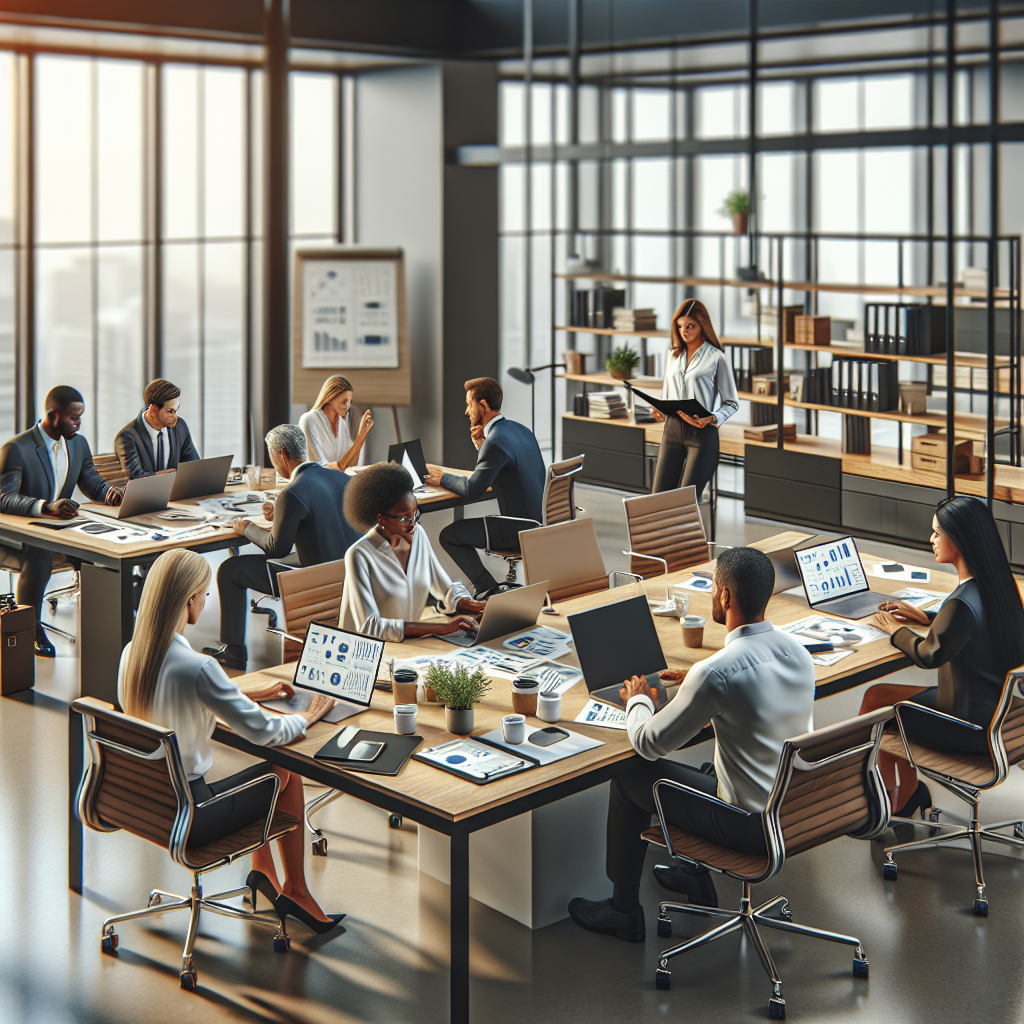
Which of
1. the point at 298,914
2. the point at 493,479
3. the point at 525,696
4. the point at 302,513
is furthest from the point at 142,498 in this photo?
the point at 525,696

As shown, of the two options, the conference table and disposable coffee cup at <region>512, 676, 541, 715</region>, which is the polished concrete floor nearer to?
the conference table

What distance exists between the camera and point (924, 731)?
5.04 metres

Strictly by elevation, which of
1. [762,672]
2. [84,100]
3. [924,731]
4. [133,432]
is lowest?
[924,731]

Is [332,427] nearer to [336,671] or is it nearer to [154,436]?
[154,436]

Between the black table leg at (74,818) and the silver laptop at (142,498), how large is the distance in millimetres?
2436

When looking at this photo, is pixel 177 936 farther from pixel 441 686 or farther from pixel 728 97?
pixel 728 97

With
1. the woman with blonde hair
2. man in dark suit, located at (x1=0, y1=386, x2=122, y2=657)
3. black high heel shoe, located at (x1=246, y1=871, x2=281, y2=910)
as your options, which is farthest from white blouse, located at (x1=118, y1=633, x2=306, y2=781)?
man in dark suit, located at (x1=0, y1=386, x2=122, y2=657)

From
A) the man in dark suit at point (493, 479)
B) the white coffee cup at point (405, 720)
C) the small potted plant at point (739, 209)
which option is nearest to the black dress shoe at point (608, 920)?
the white coffee cup at point (405, 720)

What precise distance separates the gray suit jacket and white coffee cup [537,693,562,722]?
3760 mm

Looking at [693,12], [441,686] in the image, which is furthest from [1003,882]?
[693,12]

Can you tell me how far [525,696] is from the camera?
4559mm

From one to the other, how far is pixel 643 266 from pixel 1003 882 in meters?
17.3

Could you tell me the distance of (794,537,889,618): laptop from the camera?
5.84 metres

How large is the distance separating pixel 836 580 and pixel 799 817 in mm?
1988
